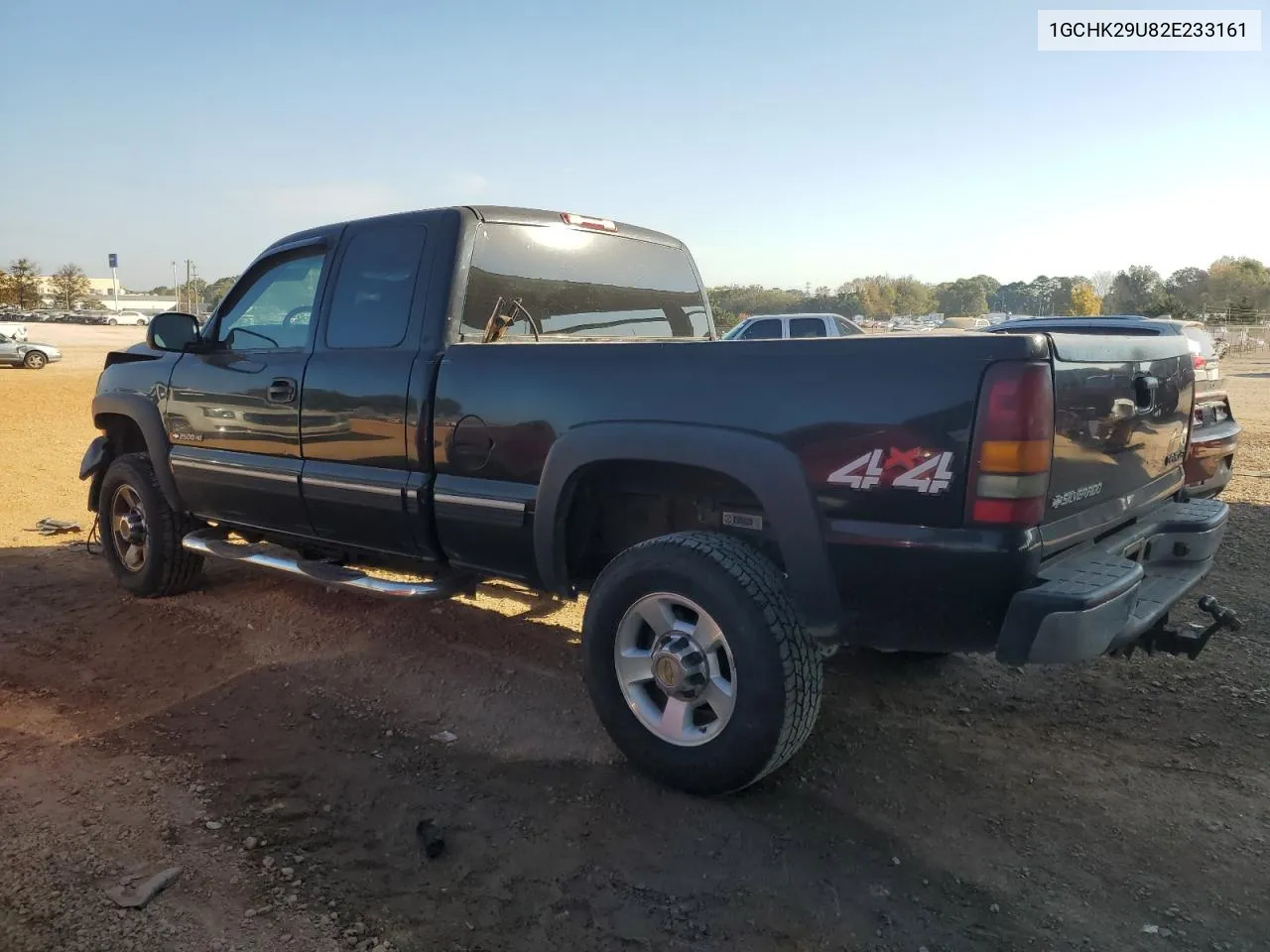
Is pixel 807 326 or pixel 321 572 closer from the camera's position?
pixel 321 572

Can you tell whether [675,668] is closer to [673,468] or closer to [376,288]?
[673,468]

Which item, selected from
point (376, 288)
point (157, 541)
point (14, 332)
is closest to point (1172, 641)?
point (376, 288)

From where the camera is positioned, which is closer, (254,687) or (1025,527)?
(1025,527)

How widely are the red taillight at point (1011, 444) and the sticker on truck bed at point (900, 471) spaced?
0.27 feet

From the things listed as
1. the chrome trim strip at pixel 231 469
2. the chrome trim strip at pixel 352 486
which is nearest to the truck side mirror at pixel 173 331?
the chrome trim strip at pixel 231 469

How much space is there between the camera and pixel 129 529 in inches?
219

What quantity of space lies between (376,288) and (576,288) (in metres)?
0.94

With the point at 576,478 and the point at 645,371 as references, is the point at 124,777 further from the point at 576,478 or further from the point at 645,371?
the point at 645,371

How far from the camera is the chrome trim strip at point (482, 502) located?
11.7ft

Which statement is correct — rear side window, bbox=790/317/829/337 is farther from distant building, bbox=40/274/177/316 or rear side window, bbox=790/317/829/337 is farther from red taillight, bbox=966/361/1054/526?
distant building, bbox=40/274/177/316

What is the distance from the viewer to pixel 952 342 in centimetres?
259

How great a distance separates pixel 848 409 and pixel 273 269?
3.41m

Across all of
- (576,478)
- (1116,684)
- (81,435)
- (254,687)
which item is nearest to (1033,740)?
(1116,684)

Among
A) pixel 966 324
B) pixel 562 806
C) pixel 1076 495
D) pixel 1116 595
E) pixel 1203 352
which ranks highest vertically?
pixel 966 324
